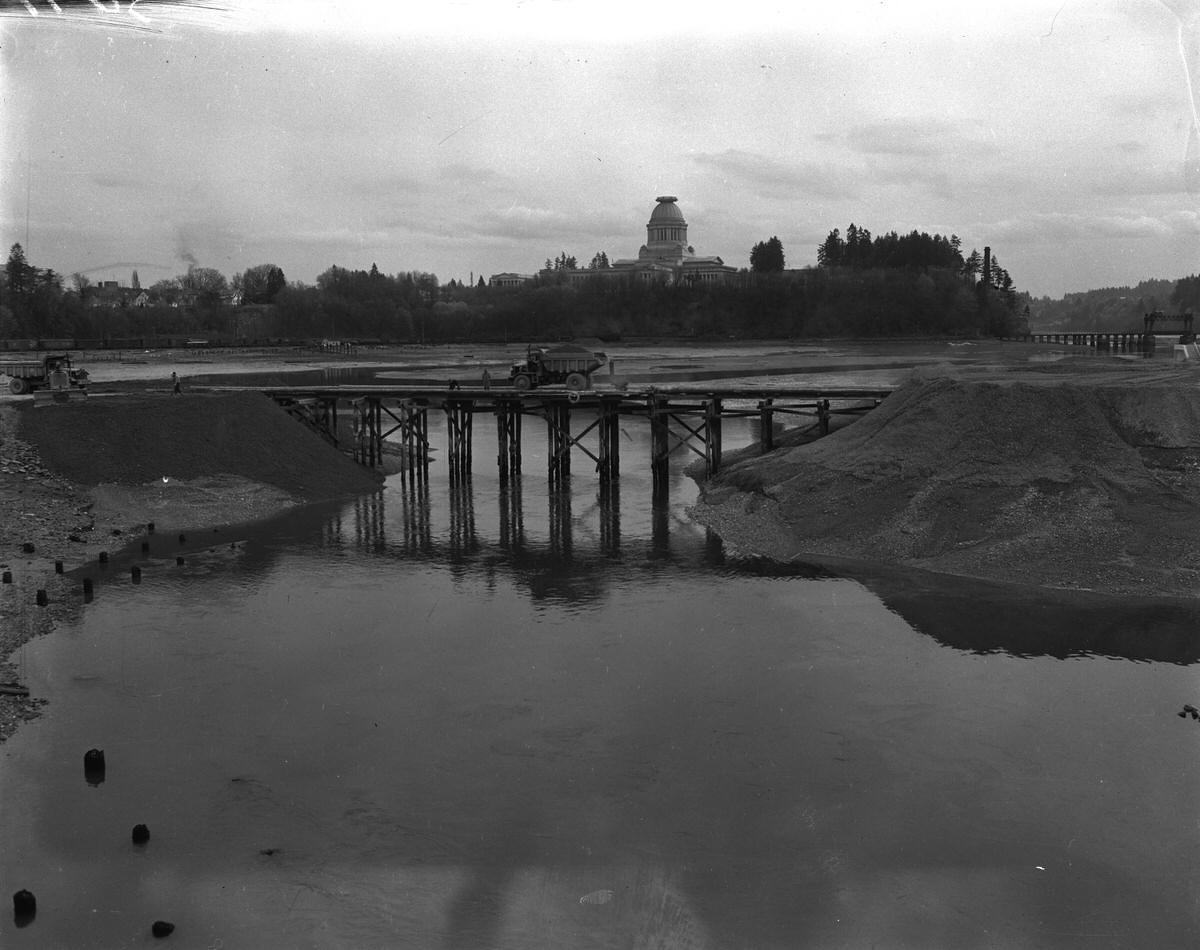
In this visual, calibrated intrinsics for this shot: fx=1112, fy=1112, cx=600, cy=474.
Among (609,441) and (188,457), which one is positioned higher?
(188,457)

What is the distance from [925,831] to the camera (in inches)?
623

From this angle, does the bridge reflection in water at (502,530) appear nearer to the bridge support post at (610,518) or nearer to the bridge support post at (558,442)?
the bridge support post at (610,518)

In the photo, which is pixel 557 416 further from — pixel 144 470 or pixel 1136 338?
pixel 1136 338

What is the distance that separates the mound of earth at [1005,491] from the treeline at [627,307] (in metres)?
136

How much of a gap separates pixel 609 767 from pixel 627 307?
176 meters

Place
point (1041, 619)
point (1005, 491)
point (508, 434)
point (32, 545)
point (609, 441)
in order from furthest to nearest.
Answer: point (508, 434), point (609, 441), point (1005, 491), point (32, 545), point (1041, 619)

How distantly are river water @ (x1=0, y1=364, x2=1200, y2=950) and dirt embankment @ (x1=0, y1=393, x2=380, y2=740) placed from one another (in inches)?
256

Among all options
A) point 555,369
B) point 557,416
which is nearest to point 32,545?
point 557,416

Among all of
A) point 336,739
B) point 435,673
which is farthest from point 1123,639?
point 336,739

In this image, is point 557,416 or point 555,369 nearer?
point 557,416

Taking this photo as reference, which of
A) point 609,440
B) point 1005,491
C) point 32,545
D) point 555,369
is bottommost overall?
point 32,545

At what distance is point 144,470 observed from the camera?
42031 mm

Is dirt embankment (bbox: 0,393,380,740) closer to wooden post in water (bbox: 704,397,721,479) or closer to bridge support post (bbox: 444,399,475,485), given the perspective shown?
bridge support post (bbox: 444,399,475,485)

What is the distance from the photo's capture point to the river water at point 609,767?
13.8 meters
